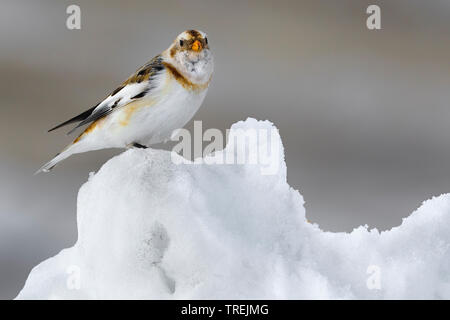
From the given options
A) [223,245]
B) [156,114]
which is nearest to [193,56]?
[156,114]

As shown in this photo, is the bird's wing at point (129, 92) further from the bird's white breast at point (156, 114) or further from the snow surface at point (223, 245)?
the snow surface at point (223, 245)

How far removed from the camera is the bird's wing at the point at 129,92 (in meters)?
1.27

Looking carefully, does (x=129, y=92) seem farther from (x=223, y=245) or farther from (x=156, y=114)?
(x=223, y=245)

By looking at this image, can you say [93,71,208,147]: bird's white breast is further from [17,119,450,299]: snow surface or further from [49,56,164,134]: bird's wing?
[17,119,450,299]: snow surface

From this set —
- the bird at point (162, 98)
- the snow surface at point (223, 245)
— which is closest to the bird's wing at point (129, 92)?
the bird at point (162, 98)

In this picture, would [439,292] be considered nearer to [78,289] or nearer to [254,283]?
[254,283]

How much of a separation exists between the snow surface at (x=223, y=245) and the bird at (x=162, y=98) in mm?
172

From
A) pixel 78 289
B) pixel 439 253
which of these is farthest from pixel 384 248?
pixel 78 289

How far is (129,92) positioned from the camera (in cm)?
130

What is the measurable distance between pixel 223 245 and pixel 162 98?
0.43m

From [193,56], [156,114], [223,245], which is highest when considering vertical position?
[193,56]

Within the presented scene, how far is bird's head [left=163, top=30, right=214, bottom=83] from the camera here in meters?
1.24

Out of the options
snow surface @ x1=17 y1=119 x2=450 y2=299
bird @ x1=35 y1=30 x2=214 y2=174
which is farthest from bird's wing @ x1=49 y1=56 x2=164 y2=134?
snow surface @ x1=17 y1=119 x2=450 y2=299
